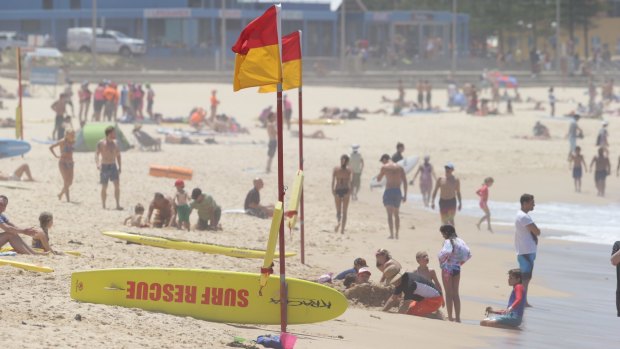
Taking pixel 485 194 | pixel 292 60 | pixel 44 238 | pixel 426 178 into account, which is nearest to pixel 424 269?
pixel 292 60

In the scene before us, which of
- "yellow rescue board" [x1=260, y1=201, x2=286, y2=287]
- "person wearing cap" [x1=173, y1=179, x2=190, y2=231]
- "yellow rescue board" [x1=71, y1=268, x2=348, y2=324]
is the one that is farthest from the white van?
"yellow rescue board" [x1=260, y1=201, x2=286, y2=287]

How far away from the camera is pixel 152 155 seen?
92.8 ft

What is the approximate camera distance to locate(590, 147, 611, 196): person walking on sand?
2544 centimetres

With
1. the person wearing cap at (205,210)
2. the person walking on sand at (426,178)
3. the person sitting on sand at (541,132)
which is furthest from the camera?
the person sitting on sand at (541,132)

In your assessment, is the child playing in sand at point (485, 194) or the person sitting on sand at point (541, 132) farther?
the person sitting on sand at point (541, 132)

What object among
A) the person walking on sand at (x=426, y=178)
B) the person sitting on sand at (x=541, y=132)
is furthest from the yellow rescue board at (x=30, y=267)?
the person sitting on sand at (x=541, y=132)

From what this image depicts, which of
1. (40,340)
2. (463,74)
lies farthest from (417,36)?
(40,340)

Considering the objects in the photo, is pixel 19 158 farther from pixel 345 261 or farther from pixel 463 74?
pixel 463 74

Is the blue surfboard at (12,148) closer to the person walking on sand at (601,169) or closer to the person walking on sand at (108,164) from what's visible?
the person walking on sand at (108,164)

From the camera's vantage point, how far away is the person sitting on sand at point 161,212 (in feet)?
56.1

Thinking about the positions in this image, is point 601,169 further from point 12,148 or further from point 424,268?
point 424,268

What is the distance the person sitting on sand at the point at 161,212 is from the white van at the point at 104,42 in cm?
4080

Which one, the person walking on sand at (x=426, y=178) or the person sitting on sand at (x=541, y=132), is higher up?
the person sitting on sand at (x=541, y=132)

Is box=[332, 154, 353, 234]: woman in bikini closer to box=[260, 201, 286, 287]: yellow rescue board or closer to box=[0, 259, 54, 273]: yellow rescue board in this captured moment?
box=[0, 259, 54, 273]: yellow rescue board
